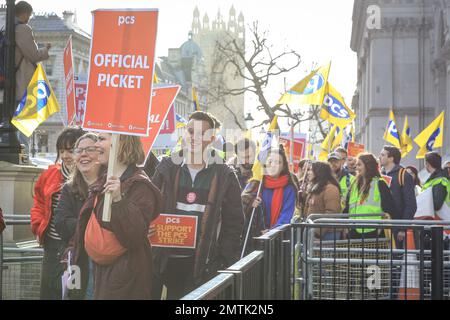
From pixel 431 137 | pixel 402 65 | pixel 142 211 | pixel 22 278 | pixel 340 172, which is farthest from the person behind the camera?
pixel 402 65

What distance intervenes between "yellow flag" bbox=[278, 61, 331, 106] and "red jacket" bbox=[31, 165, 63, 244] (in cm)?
825

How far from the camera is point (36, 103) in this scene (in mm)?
11422

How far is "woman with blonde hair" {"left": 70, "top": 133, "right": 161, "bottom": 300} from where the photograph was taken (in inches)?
221

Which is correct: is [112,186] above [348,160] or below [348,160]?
below

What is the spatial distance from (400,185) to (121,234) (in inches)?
258

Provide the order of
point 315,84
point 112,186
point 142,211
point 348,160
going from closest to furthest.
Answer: point 112,186, point 142,211, point 315,84, point 348,160

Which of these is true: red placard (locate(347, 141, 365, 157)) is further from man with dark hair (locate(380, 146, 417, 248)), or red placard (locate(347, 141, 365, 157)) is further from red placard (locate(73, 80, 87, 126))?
red placard (locate(73, 80, 87, 126))

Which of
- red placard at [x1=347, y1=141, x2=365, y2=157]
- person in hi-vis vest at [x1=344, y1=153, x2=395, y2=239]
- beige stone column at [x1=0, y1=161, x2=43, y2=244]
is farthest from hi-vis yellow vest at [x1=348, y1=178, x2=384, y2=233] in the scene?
red placard at [x1=347, y1=141, x2=365, y2=157]

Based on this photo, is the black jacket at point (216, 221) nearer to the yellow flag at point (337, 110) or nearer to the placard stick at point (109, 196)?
the placard stick at point (109, 196)

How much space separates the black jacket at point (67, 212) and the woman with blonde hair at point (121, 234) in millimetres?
305

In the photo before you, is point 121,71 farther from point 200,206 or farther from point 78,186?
point 200,206

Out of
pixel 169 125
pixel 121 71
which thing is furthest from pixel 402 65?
pixel 121 71
